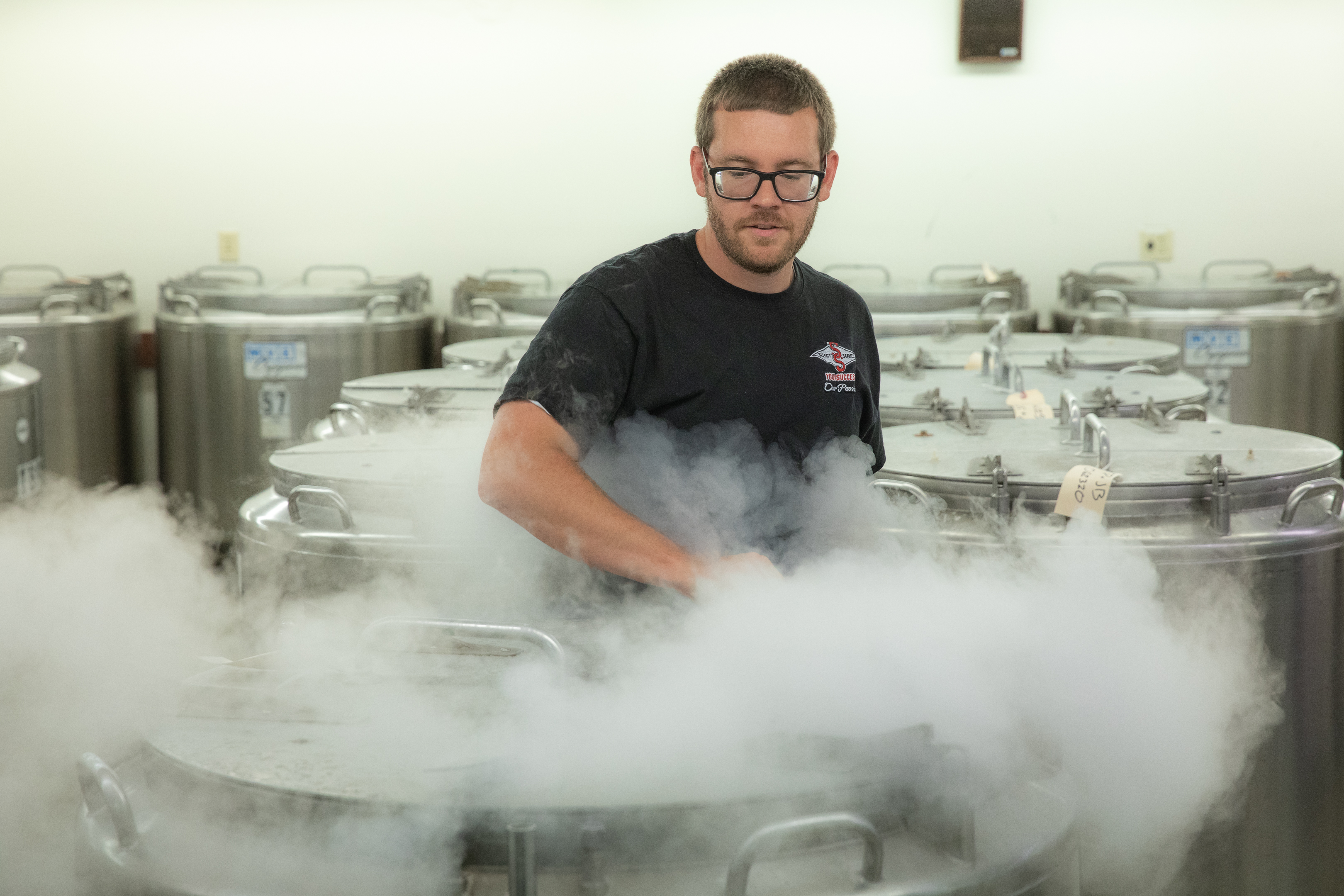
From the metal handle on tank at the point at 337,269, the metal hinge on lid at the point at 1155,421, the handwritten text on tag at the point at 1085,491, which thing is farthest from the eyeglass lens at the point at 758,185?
the metal handle on tank at the point at 337,269

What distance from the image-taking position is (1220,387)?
4.08 m

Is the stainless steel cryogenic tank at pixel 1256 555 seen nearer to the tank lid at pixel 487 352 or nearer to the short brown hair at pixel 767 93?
the short brown hair at pixel 767 93

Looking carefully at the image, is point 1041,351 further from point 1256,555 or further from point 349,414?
point 349,414

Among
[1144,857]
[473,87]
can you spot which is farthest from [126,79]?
[1144,857]

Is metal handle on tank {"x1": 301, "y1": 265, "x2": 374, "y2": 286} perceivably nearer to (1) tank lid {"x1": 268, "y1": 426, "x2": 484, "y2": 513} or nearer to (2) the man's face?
(1) tank lid {"x1": 268, "y1": 426, "x2": 484, "y2": 513}

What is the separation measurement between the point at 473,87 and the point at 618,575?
12.3 feet

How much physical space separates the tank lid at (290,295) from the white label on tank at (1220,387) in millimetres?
2848

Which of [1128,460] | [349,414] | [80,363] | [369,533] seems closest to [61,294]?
[80,363]

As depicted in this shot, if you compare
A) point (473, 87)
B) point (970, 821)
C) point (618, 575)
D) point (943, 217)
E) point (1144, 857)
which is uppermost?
point (473, 87)

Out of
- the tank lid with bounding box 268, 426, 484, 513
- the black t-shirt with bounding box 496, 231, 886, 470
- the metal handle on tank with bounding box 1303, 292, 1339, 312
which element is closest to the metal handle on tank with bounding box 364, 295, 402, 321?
the tank lid with bounding box 268, 426, 484, 513

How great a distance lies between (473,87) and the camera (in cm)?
481

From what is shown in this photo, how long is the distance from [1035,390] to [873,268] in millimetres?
2185

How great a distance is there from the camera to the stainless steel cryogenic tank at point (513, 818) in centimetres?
98

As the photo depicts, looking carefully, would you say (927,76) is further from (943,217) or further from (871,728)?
(871,728)
